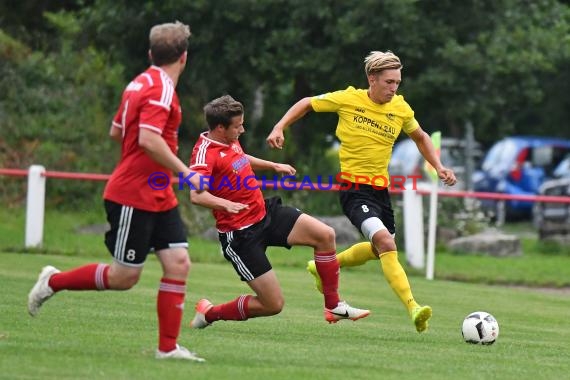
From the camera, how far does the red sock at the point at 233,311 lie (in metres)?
9.19

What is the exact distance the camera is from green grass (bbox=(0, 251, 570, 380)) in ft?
23.9

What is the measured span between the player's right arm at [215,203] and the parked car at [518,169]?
73.7ft

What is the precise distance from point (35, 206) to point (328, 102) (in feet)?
26.3

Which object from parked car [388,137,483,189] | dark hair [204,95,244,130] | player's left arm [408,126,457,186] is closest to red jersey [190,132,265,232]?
dark hair [204,95,244,130]

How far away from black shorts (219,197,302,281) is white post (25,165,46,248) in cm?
872

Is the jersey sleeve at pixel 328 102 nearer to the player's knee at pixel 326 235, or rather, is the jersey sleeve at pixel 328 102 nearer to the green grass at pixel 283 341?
the player's knee at pixel 326 235

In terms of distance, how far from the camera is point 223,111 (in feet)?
29.4

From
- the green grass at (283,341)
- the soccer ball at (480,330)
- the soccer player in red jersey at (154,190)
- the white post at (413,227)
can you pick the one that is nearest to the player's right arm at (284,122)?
the green grass at (283,341)

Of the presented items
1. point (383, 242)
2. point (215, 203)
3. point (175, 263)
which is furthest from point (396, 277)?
point (175, 263)

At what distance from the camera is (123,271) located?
757cm

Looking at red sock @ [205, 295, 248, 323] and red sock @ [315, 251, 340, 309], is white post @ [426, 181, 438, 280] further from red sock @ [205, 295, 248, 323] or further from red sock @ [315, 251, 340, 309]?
red sock @ [205, 295, 248, 323]

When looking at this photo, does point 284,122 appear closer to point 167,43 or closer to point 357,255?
point 357,255

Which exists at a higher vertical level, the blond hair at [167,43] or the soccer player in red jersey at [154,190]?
the blond hair at [167,43]

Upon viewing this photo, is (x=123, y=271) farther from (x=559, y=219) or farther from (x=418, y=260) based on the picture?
(x=559, y=219)
